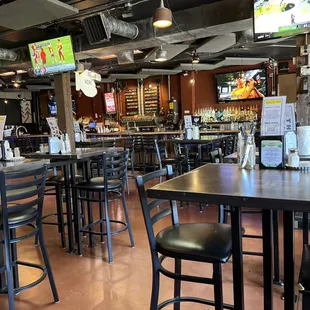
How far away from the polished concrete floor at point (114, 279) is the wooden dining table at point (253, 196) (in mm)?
788

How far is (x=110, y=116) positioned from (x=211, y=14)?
9235mm

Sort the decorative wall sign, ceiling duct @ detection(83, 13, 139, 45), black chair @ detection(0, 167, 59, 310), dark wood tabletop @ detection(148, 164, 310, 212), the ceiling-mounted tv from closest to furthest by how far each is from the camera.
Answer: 1. dark wood tabletop @ detection(148, 164, 310, 212)
2. black chair @ detection(0, 167, 59, 310)
3. the ceiling-mounted tv
4. ceiling duct @ detection(83, 13, 139, 45)
5. the decorative wall sign

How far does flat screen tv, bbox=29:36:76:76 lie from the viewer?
5.08 meters

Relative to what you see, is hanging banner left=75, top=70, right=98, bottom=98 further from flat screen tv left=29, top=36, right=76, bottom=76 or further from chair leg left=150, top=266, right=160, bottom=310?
chair leg left=150, top=266, right=160, bottom=310

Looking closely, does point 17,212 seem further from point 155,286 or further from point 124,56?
point 124,56

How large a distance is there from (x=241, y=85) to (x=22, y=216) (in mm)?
9836

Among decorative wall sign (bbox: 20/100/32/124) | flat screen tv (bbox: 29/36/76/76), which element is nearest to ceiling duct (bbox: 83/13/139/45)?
flat screen tv (bbox: 29/36/76/76)

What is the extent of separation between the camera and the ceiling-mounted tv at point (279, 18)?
2.54 meters

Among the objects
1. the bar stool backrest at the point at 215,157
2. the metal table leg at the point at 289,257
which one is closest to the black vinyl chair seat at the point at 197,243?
the metal table leg at the point at 289,257

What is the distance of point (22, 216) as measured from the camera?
2299mm

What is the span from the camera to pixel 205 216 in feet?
14.8

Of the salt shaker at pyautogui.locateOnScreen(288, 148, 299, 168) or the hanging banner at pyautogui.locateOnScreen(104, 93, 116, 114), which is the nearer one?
the salt shaker at pyautogui.locateOnScreen(288, 148, 299, 168)

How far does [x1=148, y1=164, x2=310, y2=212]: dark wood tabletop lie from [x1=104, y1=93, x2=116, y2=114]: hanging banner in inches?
449

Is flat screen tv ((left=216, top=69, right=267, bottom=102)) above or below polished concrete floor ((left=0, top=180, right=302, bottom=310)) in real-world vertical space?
above
